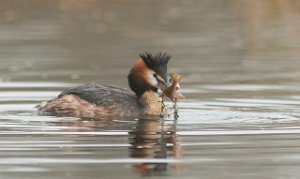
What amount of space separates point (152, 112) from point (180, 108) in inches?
20.5

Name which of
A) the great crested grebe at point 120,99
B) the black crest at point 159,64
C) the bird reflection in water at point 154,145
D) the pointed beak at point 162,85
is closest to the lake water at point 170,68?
the bird reflection in water at point 154,145

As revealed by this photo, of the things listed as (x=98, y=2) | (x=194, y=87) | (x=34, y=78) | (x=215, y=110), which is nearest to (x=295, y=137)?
(x=215, y=110)

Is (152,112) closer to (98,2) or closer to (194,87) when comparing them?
(194,87)

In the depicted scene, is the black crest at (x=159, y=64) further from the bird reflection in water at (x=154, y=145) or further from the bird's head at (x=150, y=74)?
the bird reflection in water at (x=154, y=145)

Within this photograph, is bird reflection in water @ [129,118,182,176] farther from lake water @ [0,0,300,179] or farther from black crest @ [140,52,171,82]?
black crest @ [140,52,171,82]

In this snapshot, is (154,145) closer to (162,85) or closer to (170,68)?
(162,85)

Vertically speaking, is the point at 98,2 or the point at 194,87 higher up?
the point at 98,2

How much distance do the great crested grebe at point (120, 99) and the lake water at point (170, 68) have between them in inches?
12.2

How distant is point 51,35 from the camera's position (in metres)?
26.2

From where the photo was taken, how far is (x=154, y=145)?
42.0 feet

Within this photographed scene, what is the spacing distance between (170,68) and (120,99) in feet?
17.4

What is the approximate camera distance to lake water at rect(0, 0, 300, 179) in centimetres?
1168

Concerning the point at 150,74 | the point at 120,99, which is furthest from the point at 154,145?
the point at 150,74

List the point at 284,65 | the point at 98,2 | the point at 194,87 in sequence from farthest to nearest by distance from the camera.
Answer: the point at 98,2, the point at 284,65, the point at 194,87
